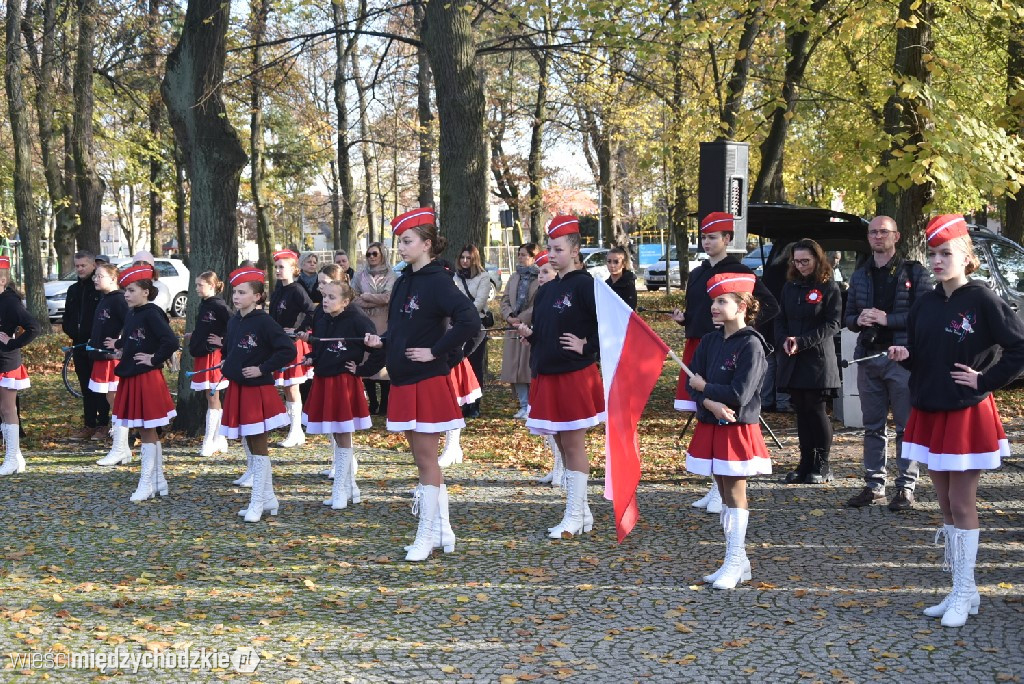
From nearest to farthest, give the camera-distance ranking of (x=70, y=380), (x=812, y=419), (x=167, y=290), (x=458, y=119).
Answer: (x=812, y=419) → (x=458, y=119) → (x=70, y=380) → (x=167, y=290)

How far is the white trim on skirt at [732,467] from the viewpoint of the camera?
617 centimetres

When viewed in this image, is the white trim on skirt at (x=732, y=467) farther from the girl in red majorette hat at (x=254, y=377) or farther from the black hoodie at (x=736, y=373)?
the girl in red majorette hat at (x=254, y=377)

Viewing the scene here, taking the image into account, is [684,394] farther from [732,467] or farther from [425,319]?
[425,319]

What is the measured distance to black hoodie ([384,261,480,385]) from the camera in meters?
6.78

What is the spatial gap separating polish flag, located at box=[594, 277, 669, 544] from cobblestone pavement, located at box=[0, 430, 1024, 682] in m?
0.58

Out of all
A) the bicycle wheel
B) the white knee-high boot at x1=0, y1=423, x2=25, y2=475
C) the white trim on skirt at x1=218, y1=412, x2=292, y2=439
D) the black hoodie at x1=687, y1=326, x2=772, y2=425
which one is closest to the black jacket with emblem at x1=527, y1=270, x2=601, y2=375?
the black hoodie at x1=687, y1=326, x2=772, y2=425

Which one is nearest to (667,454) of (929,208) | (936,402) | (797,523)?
(797,523)

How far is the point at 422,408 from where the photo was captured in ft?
22.7

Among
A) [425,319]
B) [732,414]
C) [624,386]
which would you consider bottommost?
[732,414]

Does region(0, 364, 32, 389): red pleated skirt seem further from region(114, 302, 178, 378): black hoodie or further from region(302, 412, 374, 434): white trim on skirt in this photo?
region(302, 412, 374, 434): white trim on skirt

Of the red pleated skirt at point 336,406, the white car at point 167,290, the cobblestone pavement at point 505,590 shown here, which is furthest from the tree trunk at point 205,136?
the white car at point 167,290

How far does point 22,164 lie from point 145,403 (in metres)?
14.4

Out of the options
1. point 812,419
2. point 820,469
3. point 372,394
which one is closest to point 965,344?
point 812,419

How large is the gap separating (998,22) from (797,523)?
27.2 ft
